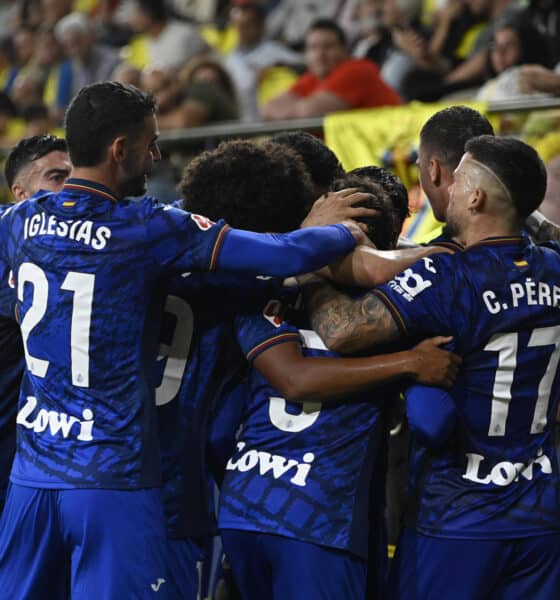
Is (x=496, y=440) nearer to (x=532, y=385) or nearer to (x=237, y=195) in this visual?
(x=532, y=385)

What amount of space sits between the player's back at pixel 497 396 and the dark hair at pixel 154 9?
8.25 metres

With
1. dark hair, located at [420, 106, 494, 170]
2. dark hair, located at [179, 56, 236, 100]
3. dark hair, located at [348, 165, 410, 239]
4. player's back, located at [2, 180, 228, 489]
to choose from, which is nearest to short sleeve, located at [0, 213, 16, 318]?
player's back, located at [2, 180, 228, 489]

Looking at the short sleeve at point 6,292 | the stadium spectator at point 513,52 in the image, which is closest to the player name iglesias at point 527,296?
the short sleeve at point 6,292

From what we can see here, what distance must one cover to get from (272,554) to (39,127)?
22.9ft

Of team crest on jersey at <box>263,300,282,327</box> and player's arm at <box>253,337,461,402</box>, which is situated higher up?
team crest on jersey at <box>263,300,282,327</box>

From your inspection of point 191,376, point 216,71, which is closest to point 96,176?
point 191,376

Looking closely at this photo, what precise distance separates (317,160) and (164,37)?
24.0ft

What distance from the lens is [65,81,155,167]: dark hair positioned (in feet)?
10.4

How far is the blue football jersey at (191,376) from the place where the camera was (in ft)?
10.8

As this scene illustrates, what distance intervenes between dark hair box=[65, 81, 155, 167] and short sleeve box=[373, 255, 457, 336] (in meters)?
0.95

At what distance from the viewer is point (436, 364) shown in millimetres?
3062

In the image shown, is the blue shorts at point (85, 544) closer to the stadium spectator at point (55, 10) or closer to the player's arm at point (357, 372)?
the player's arm at point (357, 372)

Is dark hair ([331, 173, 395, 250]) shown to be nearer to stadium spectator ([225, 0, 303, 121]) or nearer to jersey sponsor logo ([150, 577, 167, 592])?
jersey sponsor logo ([150, 577, 167, 592])

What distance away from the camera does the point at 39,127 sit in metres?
9.29
